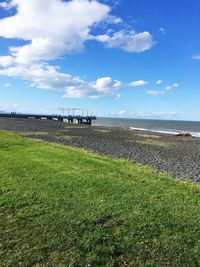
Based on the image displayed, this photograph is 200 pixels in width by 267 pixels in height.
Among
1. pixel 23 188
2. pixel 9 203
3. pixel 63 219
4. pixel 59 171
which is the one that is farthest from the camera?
pixel 59 171

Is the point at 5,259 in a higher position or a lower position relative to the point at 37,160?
lower

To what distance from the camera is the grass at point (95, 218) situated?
21.0 feet

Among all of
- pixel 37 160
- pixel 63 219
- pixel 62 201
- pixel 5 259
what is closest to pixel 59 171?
pixel 37 160

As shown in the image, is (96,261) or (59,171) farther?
(59,171)

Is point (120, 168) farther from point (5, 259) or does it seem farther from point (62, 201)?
point (5, 259)

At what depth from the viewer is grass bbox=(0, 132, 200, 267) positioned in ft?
21.0

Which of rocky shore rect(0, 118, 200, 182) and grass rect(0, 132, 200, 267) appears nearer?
grass rect(0, 132, 200, 267)

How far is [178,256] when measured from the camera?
21.3 feet

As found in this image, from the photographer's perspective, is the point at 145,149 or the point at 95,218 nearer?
the point at 95,218

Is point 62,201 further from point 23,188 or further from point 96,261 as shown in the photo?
point 96,261

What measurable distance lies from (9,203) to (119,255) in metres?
3.59

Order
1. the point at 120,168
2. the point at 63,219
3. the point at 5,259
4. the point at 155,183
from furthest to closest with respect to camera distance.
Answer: the point at 120,168 → the point at 155,183 → the point at 63,219 → the point at 5,259

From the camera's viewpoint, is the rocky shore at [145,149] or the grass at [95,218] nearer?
the grass at [95,218]

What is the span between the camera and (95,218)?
789 cm
